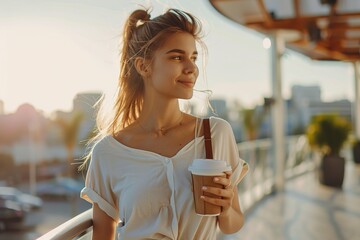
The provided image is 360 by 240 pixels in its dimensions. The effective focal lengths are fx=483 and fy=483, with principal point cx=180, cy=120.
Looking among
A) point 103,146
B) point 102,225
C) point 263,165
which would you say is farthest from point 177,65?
point 263,165

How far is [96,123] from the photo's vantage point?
155 centimetres

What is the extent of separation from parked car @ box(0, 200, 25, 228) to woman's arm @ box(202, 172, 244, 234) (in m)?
28.3

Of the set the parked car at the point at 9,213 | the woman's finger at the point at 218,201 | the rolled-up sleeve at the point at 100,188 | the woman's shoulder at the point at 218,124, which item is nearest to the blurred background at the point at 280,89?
the woman's shoulder at the point at 218,124

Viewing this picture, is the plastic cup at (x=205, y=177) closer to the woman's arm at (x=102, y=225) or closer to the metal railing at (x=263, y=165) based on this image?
the woman's arm at (x=102, y=225)

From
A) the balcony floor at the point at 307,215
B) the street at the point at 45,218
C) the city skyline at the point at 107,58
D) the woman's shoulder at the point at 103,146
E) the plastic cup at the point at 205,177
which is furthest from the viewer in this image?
Result: the street at the point at 45,218

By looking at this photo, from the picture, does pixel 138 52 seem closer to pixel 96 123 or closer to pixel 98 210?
pixel 96 123

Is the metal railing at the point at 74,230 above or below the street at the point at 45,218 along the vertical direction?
above

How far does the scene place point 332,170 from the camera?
692 cm

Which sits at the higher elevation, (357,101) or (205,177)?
(205,177)

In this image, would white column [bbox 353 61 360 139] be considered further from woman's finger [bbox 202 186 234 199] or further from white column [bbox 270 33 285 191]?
woman's finger [bbox 202 186 234 199]

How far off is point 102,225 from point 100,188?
4.9 inches

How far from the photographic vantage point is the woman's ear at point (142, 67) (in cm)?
133

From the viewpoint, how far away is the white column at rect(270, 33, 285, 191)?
6727 mm

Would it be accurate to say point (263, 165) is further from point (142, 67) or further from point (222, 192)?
point (222, 192)
